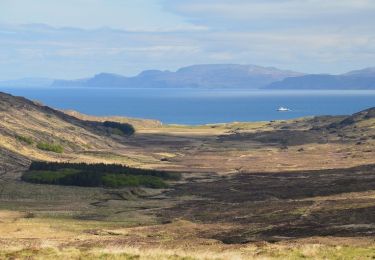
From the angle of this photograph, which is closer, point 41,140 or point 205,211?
point 205,211

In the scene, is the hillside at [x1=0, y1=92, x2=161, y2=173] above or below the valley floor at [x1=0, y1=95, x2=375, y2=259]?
above

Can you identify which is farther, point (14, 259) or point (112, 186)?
point (112, 186)

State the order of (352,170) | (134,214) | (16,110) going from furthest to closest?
(16,110), (352,170), (134,214)

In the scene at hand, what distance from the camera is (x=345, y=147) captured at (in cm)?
17375

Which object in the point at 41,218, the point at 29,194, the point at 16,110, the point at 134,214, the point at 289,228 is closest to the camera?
the point at 289,228

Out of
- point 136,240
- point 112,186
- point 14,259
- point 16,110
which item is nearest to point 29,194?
point 112,186

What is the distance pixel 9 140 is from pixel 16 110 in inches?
1895

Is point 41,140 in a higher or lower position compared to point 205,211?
higher

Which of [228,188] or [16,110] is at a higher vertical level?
[16,110]

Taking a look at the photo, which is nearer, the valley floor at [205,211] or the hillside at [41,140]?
the valley floor at [205,211]

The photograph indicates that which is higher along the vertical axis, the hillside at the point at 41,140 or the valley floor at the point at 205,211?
the hillside at the point at 41,140

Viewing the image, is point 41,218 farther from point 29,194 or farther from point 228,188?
point 228,188

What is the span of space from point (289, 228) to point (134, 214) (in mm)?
21940

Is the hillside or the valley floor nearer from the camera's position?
the valley floor
